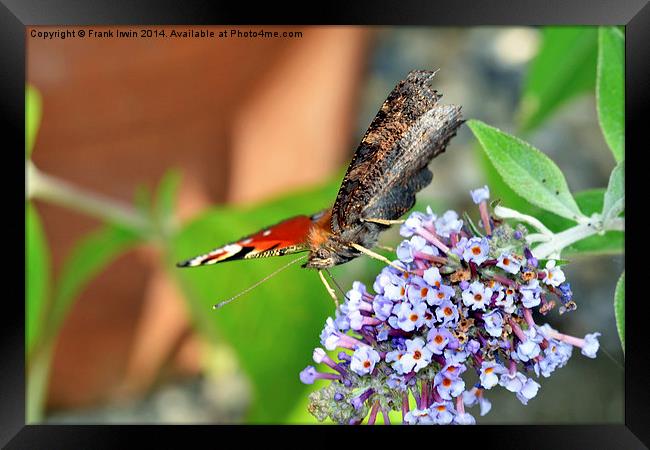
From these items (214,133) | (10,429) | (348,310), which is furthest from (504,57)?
(10,429)

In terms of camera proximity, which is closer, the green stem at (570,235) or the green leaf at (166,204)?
the green stem at (570,235)

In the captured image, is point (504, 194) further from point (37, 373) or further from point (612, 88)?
point (37, 373)

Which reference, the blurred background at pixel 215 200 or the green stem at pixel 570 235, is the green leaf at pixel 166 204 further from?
the green stem at pixel 570 235

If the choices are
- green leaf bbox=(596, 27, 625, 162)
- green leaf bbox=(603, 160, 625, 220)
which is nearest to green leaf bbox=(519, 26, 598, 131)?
green leaf bbox=(596, 27, 625, 162)
